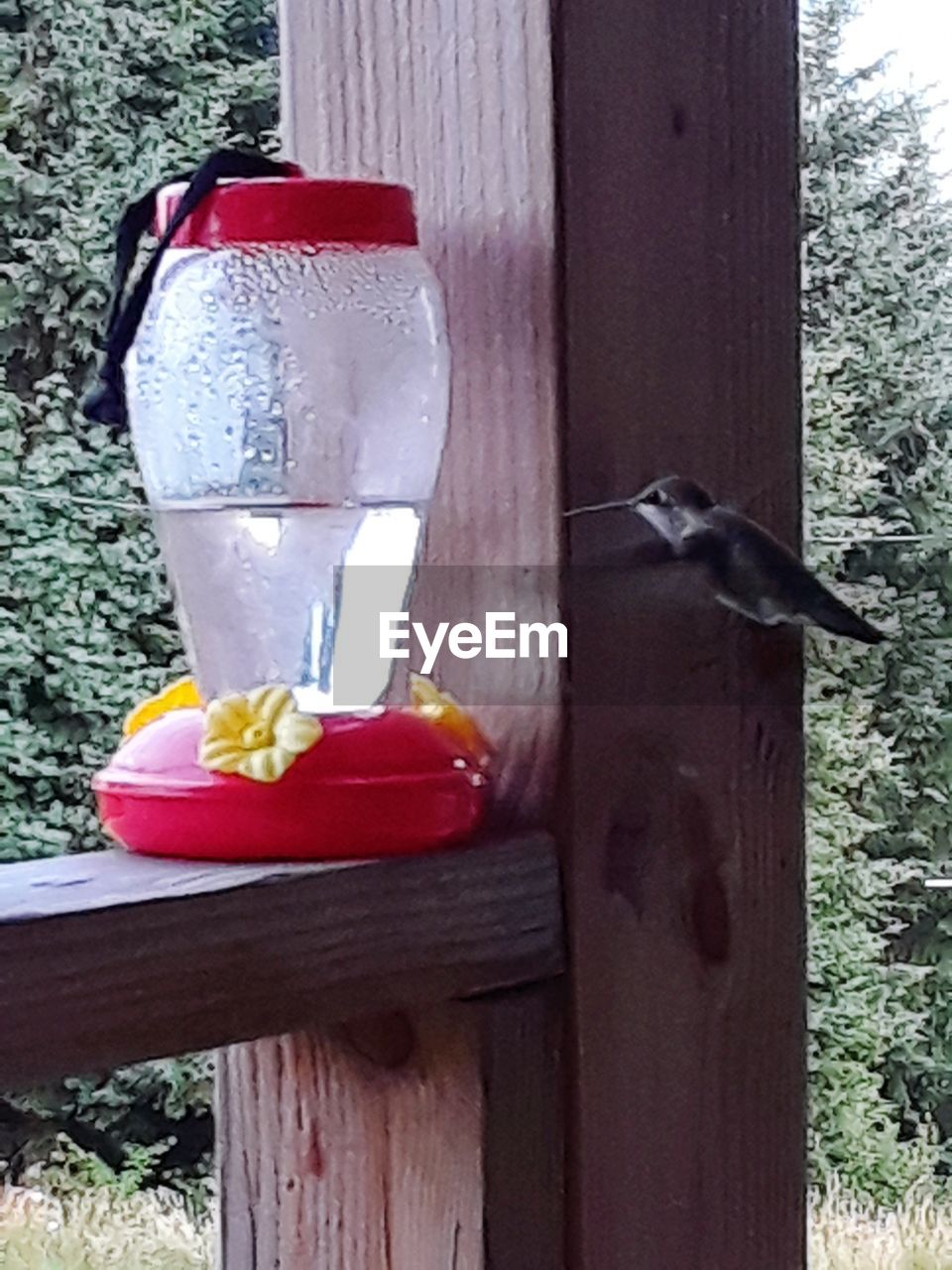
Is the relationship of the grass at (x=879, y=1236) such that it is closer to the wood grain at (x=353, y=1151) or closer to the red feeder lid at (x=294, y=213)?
the wood grain at (x=353, y=1151)

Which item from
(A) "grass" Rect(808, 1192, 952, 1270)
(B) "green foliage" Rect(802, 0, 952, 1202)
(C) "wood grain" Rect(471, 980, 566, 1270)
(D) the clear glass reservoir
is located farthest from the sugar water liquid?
(A) "grass" Rect(808, 1192, 952, 1270)

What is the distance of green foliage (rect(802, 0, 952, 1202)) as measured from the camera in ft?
2.87

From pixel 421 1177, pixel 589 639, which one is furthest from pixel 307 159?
pixel 421 1177

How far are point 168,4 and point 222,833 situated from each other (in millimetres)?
296

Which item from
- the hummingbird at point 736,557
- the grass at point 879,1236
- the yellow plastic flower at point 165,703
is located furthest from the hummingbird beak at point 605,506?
the grass at point 879,1236

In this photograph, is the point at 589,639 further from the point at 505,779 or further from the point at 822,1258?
the point at 822,1258

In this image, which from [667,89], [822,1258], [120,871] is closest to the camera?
[120,871]

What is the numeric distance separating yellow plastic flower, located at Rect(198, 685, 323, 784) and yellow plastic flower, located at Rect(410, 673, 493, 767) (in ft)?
0.17

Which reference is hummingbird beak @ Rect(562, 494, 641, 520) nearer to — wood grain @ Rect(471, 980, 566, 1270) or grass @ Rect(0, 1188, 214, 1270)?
wood grain @ Rect(471, 980, 566, 1270)

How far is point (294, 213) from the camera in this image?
0.51 metres

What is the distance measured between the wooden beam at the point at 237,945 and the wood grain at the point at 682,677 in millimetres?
38

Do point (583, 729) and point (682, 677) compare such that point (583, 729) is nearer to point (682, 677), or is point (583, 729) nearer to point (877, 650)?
point (682, 677)

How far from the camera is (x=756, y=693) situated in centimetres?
60

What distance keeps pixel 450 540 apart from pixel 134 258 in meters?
0.13
